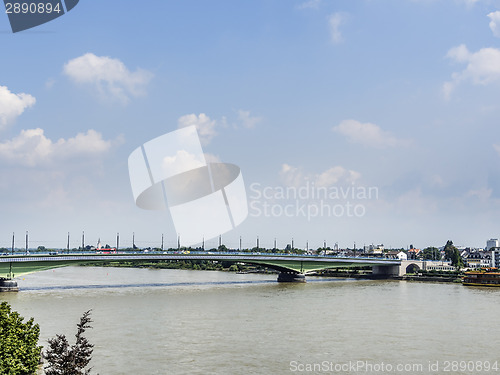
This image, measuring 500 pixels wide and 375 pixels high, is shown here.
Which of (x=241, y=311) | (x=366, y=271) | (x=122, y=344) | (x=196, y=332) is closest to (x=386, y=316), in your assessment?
(x=241, y=311)

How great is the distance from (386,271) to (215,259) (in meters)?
32.1

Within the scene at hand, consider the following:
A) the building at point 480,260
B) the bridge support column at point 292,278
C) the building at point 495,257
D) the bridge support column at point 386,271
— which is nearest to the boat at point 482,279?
the bridge support column at point 386,271

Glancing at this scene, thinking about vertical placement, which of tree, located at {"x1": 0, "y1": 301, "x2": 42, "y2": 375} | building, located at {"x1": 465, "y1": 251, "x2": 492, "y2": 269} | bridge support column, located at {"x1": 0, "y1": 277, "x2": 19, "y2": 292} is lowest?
building, located at {"x1": 465, "y1": 251, "x2": 492, "y2": 269}

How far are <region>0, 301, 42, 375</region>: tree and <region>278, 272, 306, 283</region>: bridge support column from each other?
50.0 meters

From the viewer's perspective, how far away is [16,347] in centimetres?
1505

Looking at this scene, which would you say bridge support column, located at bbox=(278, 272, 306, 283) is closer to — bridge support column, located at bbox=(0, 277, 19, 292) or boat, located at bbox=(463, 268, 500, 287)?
boat, located at bbox=(463, 268, 500, 287)

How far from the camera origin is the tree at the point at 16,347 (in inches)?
577

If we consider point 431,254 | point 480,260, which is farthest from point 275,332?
point 431,254

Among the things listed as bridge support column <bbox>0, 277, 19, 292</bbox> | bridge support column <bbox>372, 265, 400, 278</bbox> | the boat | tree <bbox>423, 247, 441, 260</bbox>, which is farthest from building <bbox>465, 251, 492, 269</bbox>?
bridge support column <bbox>0, 277, 19, 292</bbox>

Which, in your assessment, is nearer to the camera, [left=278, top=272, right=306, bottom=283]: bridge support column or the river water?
the river water

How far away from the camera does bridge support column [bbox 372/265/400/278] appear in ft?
254

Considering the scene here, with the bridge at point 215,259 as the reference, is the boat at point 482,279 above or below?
below

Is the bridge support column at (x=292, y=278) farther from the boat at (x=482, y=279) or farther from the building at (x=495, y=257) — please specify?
the building at (x=495, y=257)

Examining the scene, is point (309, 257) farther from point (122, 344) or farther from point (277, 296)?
point (122, 344)
